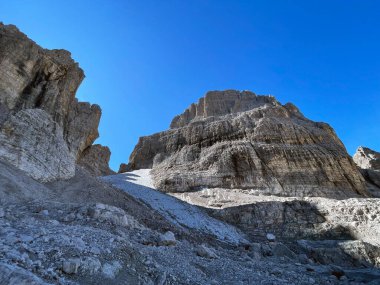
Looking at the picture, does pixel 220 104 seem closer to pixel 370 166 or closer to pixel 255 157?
pixel 255 157

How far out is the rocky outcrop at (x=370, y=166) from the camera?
42469 millimetres

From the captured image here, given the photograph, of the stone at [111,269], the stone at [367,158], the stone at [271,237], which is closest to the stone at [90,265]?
the stone at [111,269]

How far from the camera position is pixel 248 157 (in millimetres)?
40688

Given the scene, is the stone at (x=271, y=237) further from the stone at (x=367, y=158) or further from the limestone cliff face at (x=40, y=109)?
the stone at (x=367, y=158)

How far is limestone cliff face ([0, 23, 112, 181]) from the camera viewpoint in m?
18.8

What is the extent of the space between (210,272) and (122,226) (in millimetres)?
4313

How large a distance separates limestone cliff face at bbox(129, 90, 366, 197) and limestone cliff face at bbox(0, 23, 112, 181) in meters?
13.3

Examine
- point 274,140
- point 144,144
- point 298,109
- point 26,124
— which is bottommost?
point 26,124

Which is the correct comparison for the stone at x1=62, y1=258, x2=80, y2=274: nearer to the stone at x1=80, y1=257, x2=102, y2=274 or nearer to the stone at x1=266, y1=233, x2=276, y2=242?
the stone at x1=80, y1=257, x2=102, y2=274

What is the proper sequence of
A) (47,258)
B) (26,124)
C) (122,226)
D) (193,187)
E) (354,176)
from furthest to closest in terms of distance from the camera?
(354,176)
(193,187)
(26,124)
(122,226)
(47,258)

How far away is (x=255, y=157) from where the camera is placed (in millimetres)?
40594

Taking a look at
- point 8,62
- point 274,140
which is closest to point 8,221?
point 8,62

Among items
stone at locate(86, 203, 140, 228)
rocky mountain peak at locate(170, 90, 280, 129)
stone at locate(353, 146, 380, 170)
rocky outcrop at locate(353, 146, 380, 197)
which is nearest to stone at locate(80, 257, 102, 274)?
stone at locate(86, 203, 140, 228)

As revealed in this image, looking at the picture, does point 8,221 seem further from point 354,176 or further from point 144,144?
point 144,144
